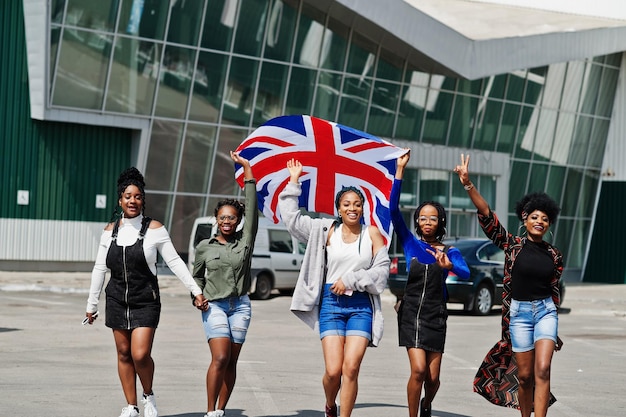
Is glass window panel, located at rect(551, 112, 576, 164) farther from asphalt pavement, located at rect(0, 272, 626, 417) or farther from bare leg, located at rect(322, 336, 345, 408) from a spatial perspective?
bare leg, located at rect(322, 336, 345, 408)

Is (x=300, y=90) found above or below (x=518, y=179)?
above

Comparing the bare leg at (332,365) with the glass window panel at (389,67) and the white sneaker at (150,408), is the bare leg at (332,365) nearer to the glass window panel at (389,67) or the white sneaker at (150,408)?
the white sneaker at (150,408)

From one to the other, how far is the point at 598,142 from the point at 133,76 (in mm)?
18259

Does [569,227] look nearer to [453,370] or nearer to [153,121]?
[153,121]

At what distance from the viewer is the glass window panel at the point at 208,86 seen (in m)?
33.4

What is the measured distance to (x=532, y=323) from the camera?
8672 mm

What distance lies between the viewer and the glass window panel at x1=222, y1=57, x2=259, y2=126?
33938 mm

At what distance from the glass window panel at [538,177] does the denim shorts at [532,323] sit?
1301 inches

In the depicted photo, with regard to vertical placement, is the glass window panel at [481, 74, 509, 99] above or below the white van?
above

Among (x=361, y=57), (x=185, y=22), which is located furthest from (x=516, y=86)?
(x=185, y=22)

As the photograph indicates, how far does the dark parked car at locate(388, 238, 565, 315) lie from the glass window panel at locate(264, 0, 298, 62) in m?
12.8

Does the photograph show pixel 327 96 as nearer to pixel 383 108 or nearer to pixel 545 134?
pixel 383 108

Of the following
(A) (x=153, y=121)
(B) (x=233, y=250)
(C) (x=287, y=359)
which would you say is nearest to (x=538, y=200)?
(B) (x=233, y=250)

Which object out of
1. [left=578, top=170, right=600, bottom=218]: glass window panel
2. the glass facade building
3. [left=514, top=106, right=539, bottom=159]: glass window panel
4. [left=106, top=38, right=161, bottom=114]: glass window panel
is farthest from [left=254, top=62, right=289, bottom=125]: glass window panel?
[left=578, top=170, right=600, bottom=218]: glass window panel
